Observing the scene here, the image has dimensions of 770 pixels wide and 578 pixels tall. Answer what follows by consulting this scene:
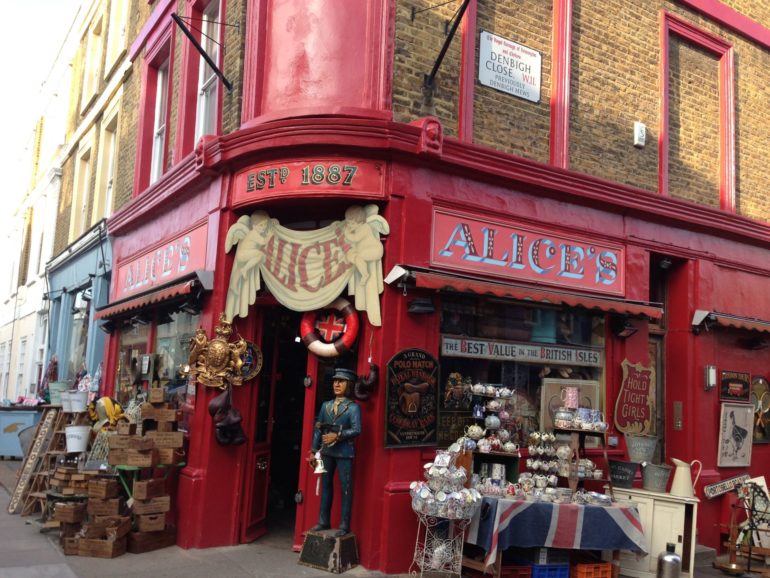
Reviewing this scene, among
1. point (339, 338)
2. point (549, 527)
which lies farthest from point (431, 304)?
point (549, 527)

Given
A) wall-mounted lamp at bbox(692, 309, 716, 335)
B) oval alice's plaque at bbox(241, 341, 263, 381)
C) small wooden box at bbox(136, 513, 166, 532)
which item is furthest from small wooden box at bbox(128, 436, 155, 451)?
wall-mounted lamp at bbox(692, 309, 716, 335)

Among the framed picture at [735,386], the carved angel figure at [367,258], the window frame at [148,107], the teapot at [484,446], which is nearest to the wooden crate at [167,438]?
the carved angel figure at [367,258]

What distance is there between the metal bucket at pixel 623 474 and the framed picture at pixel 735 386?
2.85m

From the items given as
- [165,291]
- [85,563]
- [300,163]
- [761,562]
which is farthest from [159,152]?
[761,562]

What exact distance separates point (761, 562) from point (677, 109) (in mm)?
6450

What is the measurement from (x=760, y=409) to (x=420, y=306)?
6655 mm

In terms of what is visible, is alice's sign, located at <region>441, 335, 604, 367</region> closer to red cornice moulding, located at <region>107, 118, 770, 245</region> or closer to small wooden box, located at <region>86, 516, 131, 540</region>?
red cornice moulding, located at <region>107, 118, 770, 245</region>

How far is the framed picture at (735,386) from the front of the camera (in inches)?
411

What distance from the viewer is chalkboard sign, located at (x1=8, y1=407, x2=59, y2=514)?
1006 cm

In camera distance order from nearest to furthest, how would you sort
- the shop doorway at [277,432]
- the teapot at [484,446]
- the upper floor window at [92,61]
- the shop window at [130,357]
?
the teapot at [484,446] < the shop doorway at [277,432] < the shop window at [130,357] < the upper floor window at [92,61]

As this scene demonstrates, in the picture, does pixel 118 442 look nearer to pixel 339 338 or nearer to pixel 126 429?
pixel 126 429

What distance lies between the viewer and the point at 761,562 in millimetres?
8539

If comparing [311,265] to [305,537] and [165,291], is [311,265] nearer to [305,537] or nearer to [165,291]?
[165,291]

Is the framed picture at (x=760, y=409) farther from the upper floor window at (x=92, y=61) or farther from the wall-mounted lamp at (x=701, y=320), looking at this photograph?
the upper floor window at (x=92, y=61)
